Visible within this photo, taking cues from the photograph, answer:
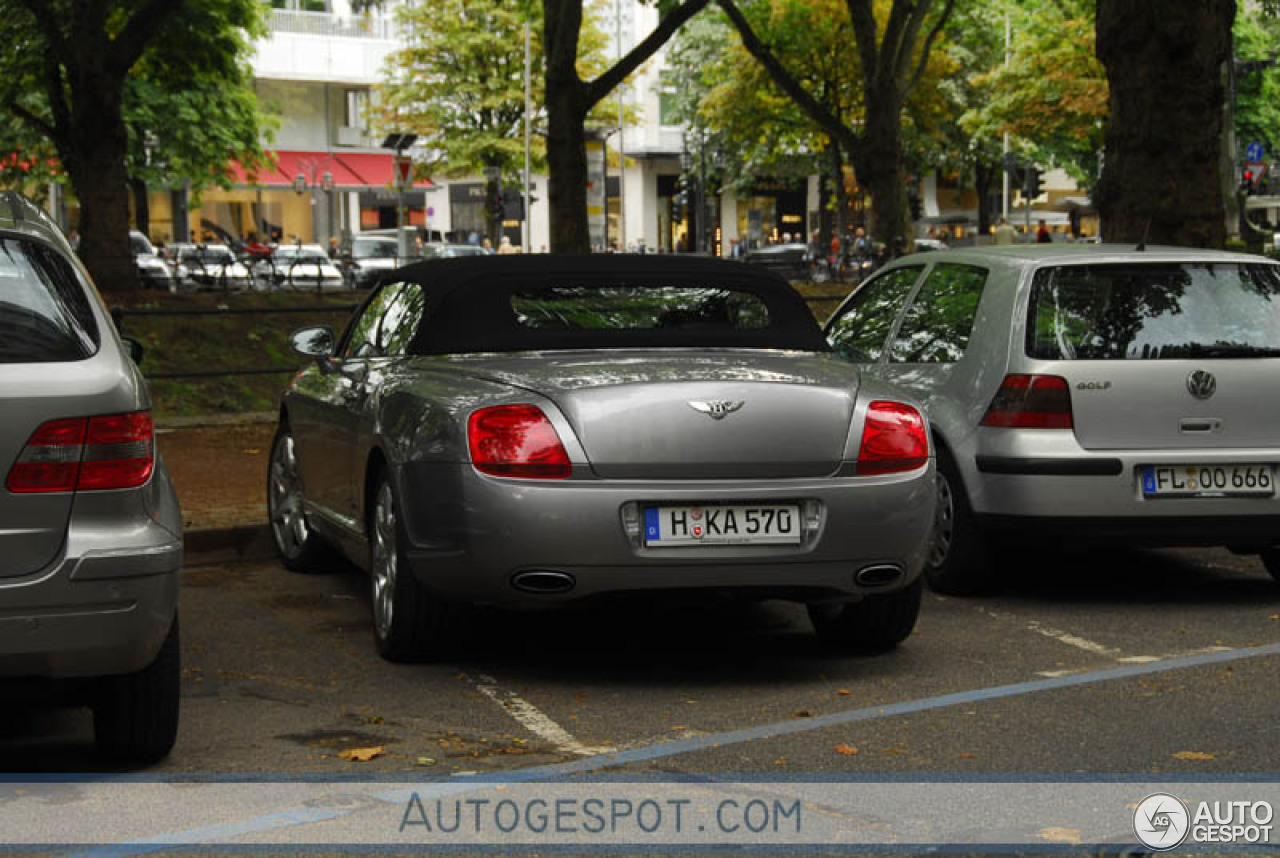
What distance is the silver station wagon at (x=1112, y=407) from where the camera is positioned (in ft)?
27.7

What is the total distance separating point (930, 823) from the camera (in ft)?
16.0

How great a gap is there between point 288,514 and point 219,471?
3750mm

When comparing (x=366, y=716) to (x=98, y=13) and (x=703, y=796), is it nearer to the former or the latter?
(x=703, y=796)

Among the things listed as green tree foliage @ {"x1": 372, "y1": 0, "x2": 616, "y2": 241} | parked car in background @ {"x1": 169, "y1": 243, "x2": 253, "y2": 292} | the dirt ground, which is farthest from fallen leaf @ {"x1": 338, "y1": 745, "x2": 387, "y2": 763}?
green tree foliage @ {"x1": 372, "y1": 0, "x2": 616, "y2": 241}

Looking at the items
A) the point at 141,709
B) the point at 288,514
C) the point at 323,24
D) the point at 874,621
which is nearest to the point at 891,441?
the point at 874,621

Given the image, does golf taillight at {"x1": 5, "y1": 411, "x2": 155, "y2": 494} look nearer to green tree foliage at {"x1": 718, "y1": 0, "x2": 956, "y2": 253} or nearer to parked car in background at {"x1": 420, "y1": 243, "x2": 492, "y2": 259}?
green tree foliage at {"x1": 718, "y1": 0, "x2": 956, "y2": 253}

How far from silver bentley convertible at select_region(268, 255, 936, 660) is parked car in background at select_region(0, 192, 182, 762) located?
1.48 meters

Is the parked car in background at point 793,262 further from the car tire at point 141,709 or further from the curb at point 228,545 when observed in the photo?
the car tire at point 141,709

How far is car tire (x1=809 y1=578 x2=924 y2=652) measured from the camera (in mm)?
7395

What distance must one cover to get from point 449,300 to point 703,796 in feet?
10.0

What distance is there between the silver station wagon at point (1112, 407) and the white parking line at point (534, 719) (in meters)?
A: 2.66

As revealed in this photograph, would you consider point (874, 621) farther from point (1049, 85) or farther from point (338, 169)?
point (338, 169)

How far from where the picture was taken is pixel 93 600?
521 centimetres

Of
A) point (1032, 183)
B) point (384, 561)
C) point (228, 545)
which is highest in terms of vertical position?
point (1032, 183)
